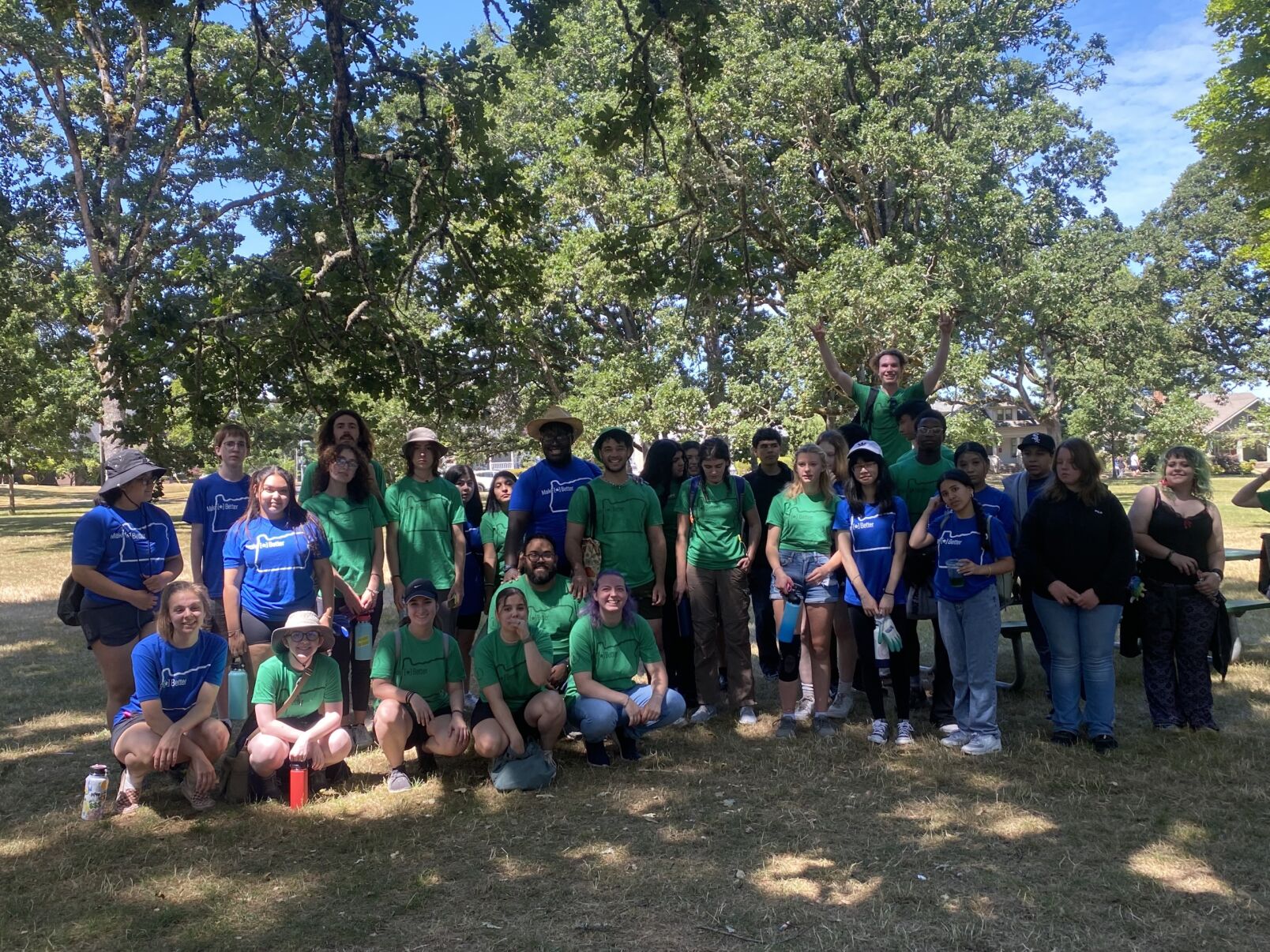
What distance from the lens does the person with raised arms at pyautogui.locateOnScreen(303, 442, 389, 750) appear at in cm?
529

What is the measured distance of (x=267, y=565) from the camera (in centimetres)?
479

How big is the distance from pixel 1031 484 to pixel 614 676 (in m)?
3.12

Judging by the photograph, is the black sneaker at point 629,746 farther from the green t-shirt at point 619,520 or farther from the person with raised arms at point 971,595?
the person with raised arms at point 971,595

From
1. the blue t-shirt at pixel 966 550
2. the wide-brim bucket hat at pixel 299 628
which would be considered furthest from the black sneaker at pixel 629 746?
the blue t-shirt at pixel 966 550

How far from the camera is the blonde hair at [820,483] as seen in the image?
562 cm

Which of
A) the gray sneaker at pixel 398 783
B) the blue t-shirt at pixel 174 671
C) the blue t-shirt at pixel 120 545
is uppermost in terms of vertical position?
the blue t-shirt at pixel 120 545

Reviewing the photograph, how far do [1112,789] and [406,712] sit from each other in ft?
11.6

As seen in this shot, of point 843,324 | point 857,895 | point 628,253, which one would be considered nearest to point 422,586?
point 857,895

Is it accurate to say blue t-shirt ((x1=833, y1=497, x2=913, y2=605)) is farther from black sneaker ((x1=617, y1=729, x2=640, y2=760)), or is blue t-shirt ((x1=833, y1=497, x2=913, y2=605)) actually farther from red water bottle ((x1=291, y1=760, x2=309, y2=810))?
red water bottle ((x1=291, y1=760, x2=309, y2=810))

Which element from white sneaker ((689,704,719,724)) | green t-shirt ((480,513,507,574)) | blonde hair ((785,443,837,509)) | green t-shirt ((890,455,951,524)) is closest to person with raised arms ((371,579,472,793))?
green t-shirt ((480,513,507,574))

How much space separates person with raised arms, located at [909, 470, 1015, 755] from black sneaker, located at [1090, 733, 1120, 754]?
0.52m

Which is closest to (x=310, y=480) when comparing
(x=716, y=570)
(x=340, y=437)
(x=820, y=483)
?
(x=340, y=437)

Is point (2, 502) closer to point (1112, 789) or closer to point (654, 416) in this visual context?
point (654, 416)

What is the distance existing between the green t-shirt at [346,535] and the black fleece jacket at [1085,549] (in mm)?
3828
